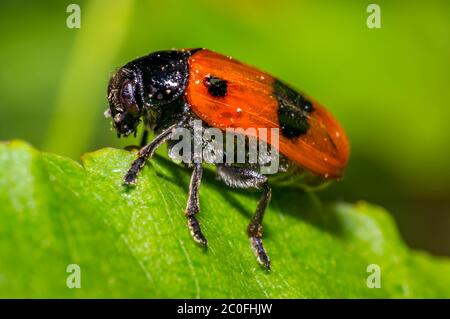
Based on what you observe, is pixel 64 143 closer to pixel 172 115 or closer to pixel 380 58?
pixel 172 115

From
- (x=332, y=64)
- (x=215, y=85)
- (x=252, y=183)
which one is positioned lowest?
(x=252, y=183)

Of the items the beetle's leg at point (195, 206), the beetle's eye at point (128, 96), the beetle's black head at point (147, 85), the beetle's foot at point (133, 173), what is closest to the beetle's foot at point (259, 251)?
the beetle's leg at point (195, 206)

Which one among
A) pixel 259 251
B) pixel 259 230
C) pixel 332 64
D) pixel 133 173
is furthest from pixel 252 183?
pixel 332 64

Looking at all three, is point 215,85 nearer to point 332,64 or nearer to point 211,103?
point 211,103

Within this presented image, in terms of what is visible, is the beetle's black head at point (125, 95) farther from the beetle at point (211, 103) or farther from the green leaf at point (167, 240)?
the green leaf at point (167, 240)
